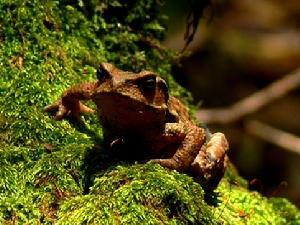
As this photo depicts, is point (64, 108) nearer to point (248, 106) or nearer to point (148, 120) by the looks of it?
point (148, 120)

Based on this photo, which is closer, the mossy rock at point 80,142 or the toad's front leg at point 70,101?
the mossy rock at point 80,142

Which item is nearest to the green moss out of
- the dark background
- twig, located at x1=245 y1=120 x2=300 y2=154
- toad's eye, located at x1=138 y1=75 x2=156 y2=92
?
toad's eye, located at x1=138 y1=75 x2=156 y2=92

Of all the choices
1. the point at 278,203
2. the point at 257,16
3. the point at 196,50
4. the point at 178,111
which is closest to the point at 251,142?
the point at 196,50

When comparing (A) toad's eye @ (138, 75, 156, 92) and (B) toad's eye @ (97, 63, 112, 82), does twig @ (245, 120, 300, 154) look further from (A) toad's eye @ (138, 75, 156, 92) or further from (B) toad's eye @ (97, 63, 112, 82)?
(B) toad's eye @ (97, 63, 112, 82)

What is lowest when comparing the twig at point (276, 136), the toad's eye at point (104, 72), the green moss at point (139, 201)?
the twig at point (276, 136)

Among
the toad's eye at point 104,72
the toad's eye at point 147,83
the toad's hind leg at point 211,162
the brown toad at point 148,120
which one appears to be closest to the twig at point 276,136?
the toad's hind leg at point 211,162

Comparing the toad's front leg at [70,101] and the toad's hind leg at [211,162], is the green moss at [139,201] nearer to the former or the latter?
the toad's hind leg at [211,162]

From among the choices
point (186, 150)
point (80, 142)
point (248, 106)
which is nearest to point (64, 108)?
point (80, 142)
